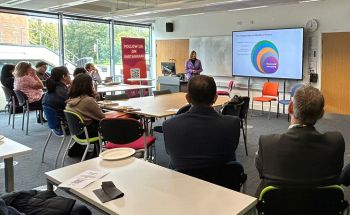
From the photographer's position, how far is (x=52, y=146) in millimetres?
5051

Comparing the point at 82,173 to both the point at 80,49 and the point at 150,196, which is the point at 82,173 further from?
the point at 80,49

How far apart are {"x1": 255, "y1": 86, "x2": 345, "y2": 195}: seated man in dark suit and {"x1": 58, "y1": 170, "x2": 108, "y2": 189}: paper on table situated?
905 mm

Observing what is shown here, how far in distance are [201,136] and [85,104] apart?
6.79ft

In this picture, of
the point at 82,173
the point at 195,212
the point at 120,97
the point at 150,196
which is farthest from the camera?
the point at 120,97

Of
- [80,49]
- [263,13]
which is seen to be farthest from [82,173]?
[80,49]

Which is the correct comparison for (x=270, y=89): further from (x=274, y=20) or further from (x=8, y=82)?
(x=8, y=82)

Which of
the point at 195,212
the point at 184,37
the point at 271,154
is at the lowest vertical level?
the point at 195,212

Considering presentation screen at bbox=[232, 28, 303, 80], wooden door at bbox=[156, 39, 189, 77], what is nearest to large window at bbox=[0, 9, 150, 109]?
wooden door at bbox=[156, 39, 189, 77]

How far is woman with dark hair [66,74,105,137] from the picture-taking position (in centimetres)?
365

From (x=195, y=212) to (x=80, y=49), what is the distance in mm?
8793

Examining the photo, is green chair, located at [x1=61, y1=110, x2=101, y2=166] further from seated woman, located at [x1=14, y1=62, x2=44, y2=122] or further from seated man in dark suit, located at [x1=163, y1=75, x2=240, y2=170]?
seated woman, located at [x1=14, y1=62, x2=44, y2=122]

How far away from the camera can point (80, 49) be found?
940 centimetres

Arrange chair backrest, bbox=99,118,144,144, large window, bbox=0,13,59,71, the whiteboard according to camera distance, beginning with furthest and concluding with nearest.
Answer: the whiteboard → large window, bbox=0,13,59,71 → chair backrest, bbox=99,118,144,144

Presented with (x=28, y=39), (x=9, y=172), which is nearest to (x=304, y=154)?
(x=9, y=172)
